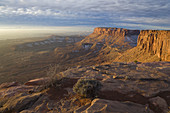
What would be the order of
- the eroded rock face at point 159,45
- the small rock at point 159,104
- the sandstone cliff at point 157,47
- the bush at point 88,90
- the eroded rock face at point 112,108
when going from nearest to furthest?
the eroded rock face at point 112,108
the small rock at point 159,104
the bush at point 88,90
the eroded rock face at point 159,45
the sandstone cliff at point 157,47

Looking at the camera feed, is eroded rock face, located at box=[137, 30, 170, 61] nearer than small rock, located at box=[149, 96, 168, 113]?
No

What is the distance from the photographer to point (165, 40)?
30.7 meters

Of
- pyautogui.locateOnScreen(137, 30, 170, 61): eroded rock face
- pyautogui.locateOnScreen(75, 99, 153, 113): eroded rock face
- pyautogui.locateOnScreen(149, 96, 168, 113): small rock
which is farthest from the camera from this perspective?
pyautogui.locateOnScreen(137, 30, 170, 61): eroded rock face

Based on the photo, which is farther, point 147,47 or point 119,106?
point 147,47

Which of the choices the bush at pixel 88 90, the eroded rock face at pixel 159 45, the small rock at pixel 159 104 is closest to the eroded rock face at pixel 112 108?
the small rock at pixel 159 104

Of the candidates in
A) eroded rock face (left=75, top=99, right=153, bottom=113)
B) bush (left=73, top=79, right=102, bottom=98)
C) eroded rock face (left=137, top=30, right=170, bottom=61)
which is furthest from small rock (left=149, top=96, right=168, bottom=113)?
eroded rock face (left=137, top=30, right=170, bottom=61)

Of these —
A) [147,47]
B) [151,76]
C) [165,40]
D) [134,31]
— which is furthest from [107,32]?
[151,76]

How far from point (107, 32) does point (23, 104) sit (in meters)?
114

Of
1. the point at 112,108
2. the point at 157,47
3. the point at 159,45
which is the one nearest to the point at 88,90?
the point at 112,108

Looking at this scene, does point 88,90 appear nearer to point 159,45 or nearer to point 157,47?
point 159,45

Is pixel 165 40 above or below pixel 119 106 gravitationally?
above

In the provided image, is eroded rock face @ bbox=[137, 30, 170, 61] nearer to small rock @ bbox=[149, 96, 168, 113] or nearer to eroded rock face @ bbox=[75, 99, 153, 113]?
small rock @ bbox=[149, 96, 168, 113]

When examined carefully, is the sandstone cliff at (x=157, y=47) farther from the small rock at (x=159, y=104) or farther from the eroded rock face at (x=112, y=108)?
the eroded rock face at (x=112, y=108)

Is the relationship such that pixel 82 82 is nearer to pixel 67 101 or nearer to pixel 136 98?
pixel 67 101
